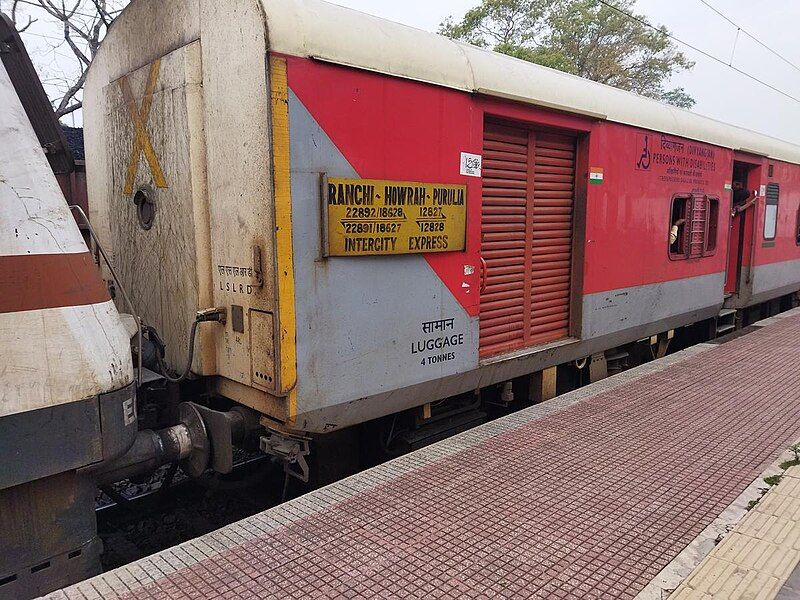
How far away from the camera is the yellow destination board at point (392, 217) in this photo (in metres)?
3.18

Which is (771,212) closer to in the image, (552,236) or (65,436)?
(552,236)

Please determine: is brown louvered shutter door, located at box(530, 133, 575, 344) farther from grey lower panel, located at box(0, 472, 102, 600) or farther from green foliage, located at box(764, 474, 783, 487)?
grey lower panel, located at box(0, 472, 102, 600)

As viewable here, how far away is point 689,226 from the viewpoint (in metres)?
6.77

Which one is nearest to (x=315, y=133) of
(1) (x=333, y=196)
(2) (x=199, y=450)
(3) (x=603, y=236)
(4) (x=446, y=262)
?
(1) (x=333, y=196)

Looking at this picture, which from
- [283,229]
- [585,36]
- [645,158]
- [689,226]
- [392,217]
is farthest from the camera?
Result: [585,36]

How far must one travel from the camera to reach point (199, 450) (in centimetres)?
343

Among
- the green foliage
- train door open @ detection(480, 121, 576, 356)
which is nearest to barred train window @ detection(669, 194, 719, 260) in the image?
train door open @ detection(480, 121, 576, 356)

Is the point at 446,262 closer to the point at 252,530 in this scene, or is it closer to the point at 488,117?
the point at 488,117

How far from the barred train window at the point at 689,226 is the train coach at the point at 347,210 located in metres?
1.43

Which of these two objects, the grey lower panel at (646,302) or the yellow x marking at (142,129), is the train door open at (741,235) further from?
the yellow x marking at (142,129)

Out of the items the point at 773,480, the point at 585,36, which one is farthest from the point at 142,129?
the point at 585,36

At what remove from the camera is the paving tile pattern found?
8.02 feet

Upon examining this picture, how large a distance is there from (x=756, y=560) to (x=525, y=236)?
108 inches

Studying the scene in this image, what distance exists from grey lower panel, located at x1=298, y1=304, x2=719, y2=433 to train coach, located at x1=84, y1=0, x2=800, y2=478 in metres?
0.02
